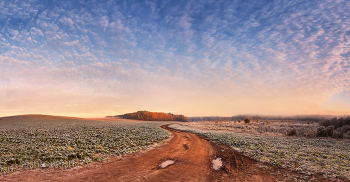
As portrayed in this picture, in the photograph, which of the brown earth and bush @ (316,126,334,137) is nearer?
the brown earth

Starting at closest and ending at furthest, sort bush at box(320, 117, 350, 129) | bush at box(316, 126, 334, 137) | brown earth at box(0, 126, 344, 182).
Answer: brown earth at box(0, 126, 344, 182), bush at box(316, 126, 334, 137), bush at box(320, 117, 350, 129)

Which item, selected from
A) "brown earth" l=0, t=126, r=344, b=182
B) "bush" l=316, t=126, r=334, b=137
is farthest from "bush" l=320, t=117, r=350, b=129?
"brown earth" l=0, t=126, r=344, b=182

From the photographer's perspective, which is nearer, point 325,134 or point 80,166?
point 80,166

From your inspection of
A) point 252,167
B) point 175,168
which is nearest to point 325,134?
point 252,167

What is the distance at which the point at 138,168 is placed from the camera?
11.1m

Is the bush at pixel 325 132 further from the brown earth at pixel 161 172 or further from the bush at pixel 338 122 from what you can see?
the brown earth at pixel 161 172

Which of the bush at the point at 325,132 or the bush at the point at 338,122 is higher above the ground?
the bush at the point at 338,122

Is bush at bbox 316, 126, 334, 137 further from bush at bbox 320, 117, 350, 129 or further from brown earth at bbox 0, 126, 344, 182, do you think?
brown earth at bbox 0, 126, 344, 182

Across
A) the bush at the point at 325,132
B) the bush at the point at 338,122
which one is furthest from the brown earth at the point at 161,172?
the bush at the point at 338,122

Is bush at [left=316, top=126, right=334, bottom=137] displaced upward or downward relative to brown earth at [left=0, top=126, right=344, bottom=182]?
downward

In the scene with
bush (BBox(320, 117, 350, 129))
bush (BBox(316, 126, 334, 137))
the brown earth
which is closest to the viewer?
the brown earth

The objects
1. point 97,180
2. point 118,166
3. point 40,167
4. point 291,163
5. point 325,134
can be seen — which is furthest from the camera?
point 325,134

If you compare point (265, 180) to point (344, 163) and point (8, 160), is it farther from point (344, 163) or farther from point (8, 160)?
point (8, 160)

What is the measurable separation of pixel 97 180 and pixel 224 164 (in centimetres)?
957
